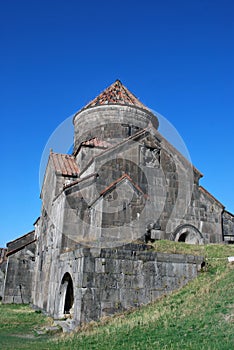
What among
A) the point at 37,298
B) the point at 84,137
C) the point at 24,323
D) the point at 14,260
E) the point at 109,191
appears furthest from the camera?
the point at 14,260

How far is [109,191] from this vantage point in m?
10.9

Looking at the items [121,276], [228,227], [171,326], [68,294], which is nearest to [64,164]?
[68,294]

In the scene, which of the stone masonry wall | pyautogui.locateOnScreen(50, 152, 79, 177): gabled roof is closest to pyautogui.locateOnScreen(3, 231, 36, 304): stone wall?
the stone masonry wall

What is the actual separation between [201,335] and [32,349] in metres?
2.97

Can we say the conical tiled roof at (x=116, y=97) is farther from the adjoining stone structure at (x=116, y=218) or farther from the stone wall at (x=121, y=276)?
the stone wall at (x=121, y=276)

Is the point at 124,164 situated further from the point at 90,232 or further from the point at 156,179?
the point at 90,232

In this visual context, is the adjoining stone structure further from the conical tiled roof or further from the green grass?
the green grass

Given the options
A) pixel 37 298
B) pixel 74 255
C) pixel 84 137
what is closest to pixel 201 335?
pixel 74 255

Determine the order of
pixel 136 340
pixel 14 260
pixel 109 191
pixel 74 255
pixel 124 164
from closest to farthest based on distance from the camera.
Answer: pixel 136 340 < pixel 74 255 < pixel 109 191 < pixel 124 164 < pixel 14 260

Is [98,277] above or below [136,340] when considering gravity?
above

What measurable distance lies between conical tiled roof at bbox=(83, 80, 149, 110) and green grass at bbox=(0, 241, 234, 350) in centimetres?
824

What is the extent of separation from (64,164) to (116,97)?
14.5 feet

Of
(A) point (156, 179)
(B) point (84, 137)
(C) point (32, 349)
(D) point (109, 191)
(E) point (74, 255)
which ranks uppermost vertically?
(B) point (84, 137)

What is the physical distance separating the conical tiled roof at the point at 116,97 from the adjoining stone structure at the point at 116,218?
0.14m
